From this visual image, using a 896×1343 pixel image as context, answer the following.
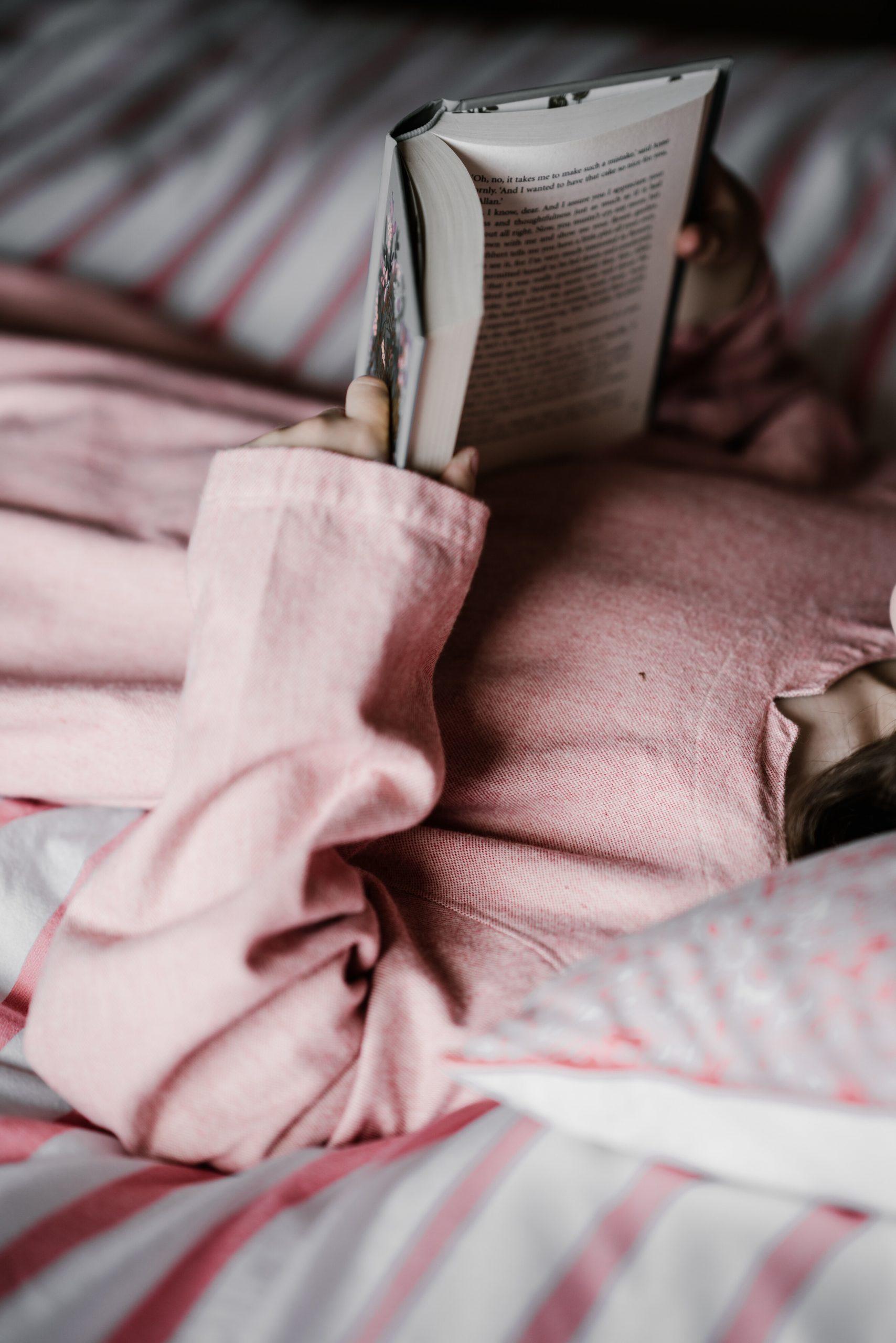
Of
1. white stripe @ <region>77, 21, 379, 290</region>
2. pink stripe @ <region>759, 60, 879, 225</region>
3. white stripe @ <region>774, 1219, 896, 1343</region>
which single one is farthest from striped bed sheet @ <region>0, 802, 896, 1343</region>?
pink stripe @ <region>759, 60, 879, 225</region>

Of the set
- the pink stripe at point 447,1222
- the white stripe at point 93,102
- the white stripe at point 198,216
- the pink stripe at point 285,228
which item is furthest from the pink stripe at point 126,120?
the pink stripe at point 447,1222

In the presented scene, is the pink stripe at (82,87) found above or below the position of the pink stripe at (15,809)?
above

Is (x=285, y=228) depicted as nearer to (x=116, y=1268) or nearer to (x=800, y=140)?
(x=800, y=140)

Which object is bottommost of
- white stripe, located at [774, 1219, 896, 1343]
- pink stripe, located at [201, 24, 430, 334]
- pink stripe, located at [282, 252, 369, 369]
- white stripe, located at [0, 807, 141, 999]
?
white stripe, located at [774, 1219, 896, 1343]

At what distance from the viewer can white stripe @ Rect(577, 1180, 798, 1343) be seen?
13.2 inches

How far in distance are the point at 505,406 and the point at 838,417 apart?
0.38m

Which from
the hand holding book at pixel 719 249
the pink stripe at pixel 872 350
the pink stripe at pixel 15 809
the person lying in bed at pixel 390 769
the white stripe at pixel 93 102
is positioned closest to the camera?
the person lying in bed at pixel 390 769

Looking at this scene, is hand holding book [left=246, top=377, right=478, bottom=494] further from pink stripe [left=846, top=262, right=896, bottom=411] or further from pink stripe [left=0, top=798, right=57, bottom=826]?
pink stripe [left=846, top=262, right=896, bottom=411]

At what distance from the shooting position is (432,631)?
46 centimetres

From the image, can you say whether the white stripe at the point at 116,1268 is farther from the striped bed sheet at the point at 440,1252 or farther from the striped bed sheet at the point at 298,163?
the striped bed sheet at the point at 298,163

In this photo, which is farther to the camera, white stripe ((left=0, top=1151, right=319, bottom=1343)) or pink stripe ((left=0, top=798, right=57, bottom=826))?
pink stripe ((left=0, top=798, right=57, bottom=826))

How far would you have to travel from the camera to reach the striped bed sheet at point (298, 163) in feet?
3.49

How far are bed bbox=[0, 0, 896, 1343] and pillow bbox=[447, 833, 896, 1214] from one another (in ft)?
0.07

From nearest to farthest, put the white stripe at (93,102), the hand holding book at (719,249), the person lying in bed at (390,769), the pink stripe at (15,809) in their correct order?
the person lying in bed at (390,769) → the pink stripe at (15,809) → the hand holding book at (719,249) → the white stripe at (93,102)
